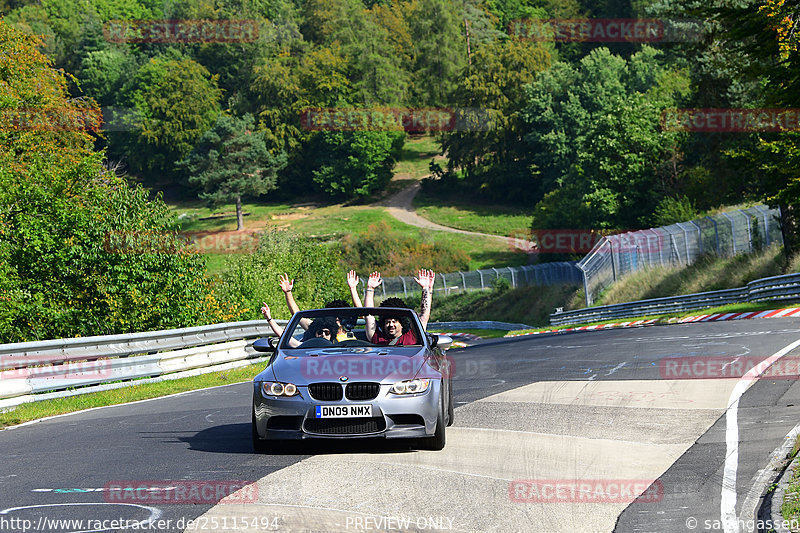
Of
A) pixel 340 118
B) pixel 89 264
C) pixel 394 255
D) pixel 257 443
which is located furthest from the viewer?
pixel 340 118

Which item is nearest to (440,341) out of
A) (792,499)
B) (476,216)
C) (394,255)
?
(792,499)

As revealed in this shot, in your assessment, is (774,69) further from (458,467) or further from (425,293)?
(458,467)

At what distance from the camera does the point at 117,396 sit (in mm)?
17188

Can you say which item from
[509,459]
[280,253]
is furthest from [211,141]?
[509,459]

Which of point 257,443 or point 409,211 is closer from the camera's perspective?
point 257,443

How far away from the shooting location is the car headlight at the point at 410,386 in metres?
8.77

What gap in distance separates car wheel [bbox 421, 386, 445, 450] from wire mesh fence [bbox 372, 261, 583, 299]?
43043 mm

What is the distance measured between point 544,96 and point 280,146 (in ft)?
121

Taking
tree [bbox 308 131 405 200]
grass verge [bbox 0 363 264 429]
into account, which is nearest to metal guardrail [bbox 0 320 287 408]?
grass verge [bbox 0 363 264 429]

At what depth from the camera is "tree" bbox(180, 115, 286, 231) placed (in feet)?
377

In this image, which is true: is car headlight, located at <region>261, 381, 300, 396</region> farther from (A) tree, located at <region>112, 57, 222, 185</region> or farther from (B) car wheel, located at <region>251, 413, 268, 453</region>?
(A) tree, located at <region>112, 57, 222, 185</region>

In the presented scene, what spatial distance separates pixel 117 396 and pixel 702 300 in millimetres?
24505

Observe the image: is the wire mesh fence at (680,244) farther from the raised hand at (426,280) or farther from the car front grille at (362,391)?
the car front grille at (362,391)

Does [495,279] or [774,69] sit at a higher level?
[774,69]
